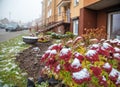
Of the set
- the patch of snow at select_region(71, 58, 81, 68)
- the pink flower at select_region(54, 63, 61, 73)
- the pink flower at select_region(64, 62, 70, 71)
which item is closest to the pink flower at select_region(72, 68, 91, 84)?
the patch of snow at select_region(71, 58, 81, 68)

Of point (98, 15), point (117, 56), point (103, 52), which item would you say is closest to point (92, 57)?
point (103, 52)

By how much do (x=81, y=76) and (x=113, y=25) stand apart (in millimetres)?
→ 13912

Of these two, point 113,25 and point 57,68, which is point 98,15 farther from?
point 57,68

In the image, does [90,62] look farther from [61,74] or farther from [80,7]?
[80,7]

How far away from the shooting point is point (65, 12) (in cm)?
3128

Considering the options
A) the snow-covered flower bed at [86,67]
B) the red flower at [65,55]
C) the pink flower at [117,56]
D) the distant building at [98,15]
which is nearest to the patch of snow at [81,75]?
the snow-covered flower bed at [86,67]

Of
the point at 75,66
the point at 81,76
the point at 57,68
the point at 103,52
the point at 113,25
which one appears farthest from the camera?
the point at 113,25

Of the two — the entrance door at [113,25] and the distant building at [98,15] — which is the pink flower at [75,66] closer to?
the distant building at [98,15]

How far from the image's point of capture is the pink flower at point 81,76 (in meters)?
4.07

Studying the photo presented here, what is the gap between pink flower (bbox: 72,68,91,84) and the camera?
407cm

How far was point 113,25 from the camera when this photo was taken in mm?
17422

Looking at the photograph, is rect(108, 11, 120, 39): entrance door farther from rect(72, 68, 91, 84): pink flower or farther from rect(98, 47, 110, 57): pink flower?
rect(72, 68, 91, 84): pink flower

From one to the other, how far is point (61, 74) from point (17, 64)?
609 centimetres

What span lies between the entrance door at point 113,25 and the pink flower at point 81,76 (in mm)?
12810
